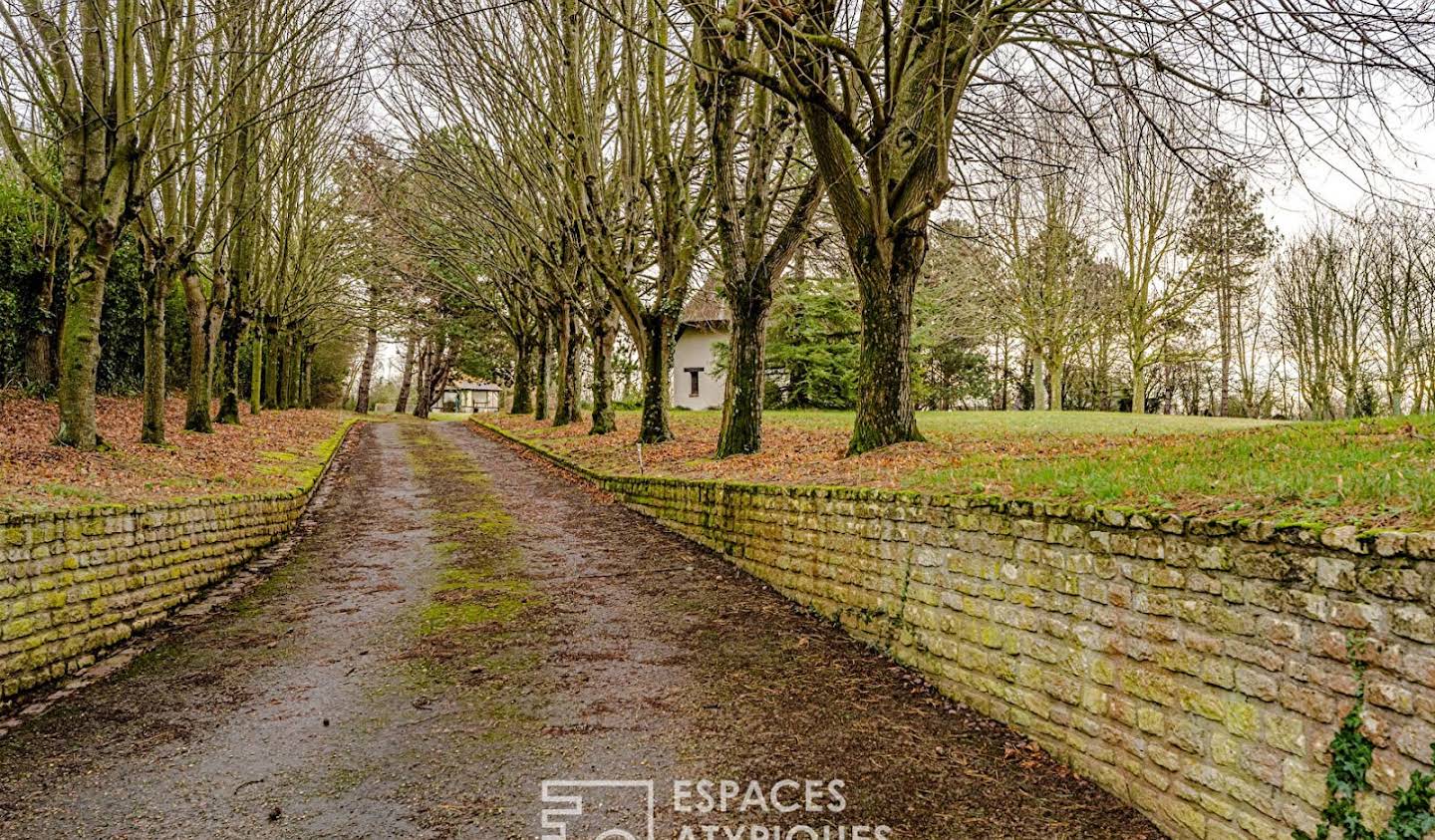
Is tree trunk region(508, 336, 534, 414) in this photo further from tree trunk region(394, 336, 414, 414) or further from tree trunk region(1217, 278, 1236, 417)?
tree trunk region(1217, 278, 1236, 417)

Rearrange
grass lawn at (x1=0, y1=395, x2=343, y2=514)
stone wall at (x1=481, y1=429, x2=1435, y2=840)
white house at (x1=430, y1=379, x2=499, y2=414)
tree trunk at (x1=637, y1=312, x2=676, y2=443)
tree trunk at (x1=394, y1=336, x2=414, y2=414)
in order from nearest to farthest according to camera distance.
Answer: stone wall at (x1=481, y1=429, x2=1435, y2=840), grass lawn at (x1=0, y1=395, x2=343, y2=514), tree trunk at (x1=637, y1=312, x2=676, y2=443), tree trunk at (x1=394, y1=336, x2=414, y2=414), white house at (x1=430, y1=379, x2=499, y2=414)

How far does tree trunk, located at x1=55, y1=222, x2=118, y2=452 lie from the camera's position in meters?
10.3

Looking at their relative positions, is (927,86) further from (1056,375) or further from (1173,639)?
(1056,375)

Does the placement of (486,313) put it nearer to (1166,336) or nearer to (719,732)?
(1166,336)

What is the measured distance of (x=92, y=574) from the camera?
6.38 m

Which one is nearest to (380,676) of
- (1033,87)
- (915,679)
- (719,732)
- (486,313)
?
(719,732)

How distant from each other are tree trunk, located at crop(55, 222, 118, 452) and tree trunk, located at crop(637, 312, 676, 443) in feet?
29.0

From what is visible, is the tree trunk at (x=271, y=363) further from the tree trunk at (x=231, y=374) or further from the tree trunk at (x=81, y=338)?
the tree trunk at (x=81, y=338)

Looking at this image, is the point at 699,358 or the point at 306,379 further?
the point at 699,358

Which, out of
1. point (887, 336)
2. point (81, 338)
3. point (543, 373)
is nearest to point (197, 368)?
point (81, 338)

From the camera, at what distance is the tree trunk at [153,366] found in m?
13.1

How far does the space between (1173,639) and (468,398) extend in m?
64.9

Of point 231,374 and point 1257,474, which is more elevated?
point 231,374

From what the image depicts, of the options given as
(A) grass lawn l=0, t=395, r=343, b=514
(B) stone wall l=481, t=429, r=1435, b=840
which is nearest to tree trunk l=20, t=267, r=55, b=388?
(A) grass lawn l=0, t=395, r=343, b=514
